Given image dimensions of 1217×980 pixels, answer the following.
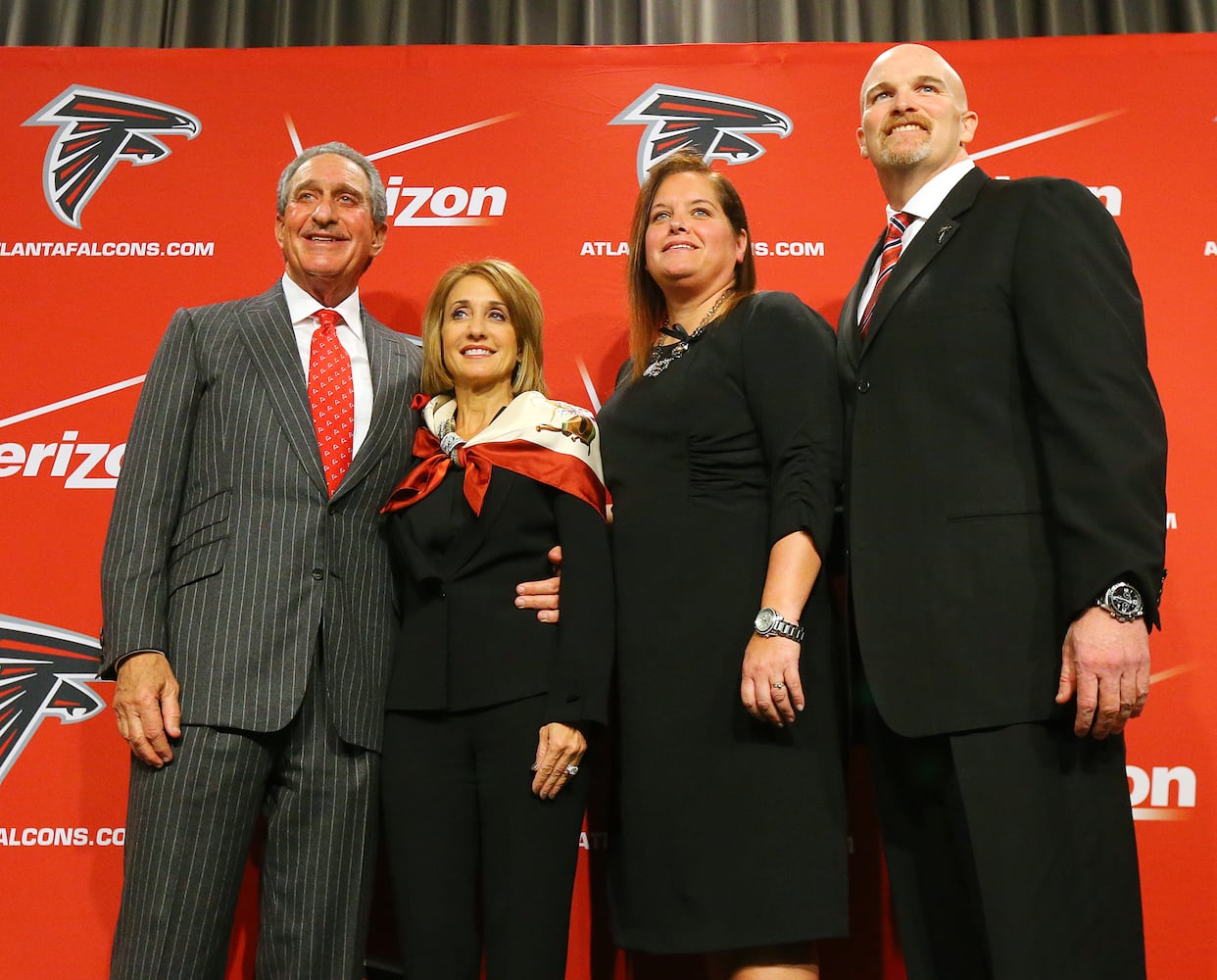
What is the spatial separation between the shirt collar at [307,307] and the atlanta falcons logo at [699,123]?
93cm

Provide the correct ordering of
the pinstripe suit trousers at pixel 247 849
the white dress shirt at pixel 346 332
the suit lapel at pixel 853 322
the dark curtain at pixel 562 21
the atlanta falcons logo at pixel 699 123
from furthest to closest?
the dark curtain at pixel 562 21, the atlanta falcons logo at pixel 699 123, the white dress shirt at pixel 346 332, the suit lapel at pixel 853 322, the pinstripe suit trousers at pixel 247 849

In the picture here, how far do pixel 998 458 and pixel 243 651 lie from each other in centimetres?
139

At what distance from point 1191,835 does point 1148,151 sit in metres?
1.72

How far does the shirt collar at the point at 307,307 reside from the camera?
2355 mm

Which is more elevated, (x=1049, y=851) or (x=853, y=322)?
(x=853, y=322)

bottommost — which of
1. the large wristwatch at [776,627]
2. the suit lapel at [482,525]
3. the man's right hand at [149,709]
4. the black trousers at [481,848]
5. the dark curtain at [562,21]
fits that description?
the black trousers at [481,848]

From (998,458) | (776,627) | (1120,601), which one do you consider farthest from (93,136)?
(1120,601)

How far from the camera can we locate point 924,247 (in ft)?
6.50

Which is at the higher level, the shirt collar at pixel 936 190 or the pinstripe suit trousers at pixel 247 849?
the shirt collar at pixel 936 190

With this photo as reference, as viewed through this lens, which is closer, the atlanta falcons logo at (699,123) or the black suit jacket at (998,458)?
the black suit jacket at (998,458)

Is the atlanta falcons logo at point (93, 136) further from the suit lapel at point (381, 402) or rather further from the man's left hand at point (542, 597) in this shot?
the man's left hand at point (542, 597)

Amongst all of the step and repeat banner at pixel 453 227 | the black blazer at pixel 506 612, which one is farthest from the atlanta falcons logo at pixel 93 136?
the black blazer at pixel 506 612

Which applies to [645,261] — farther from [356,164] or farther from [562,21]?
[562,21]

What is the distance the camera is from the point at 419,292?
2910mm
